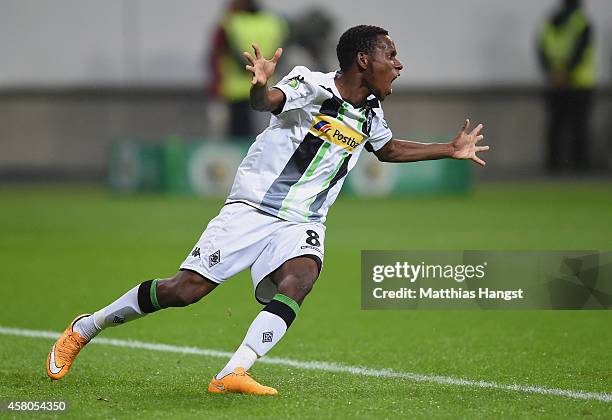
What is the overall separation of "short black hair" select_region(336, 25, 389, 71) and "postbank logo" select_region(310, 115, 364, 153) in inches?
13.1

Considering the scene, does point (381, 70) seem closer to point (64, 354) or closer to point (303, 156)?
point (303, 156)

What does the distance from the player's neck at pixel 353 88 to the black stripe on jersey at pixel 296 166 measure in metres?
0.28

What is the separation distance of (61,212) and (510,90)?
34.6 feet

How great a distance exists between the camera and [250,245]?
6504 millimetres

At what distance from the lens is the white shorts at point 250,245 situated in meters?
6.46

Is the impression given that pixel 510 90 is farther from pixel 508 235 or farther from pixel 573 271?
pixel 573 271

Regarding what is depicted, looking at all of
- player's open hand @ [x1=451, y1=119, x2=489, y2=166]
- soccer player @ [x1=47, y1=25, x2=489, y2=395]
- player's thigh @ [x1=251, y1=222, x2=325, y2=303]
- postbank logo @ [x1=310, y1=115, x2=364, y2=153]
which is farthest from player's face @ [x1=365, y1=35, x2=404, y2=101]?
player's thigh @ [x1=251, y1=222, x2=325, y2=303]

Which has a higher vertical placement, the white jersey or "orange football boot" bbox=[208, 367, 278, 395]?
the white jersey

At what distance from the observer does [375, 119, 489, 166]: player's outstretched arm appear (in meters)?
7.05

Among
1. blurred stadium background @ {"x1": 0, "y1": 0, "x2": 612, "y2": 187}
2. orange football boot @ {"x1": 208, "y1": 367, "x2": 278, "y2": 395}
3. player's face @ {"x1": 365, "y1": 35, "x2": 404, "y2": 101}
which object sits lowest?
orange football boot @ {"x1": 208, "y1": 367, "x2": 278, "y2": 395}

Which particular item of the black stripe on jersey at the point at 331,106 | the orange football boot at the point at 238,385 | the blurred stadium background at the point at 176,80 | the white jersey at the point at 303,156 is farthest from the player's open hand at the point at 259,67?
the blurred stadium background at the point at 176,80

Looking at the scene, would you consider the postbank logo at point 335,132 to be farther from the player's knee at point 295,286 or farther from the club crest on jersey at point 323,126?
the player's knee at point 295,286

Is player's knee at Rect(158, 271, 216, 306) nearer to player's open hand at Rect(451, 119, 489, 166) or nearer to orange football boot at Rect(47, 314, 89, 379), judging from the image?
orange football boot at Rect(47, 314, 89, 379)

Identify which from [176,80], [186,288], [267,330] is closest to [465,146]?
[267,330]
